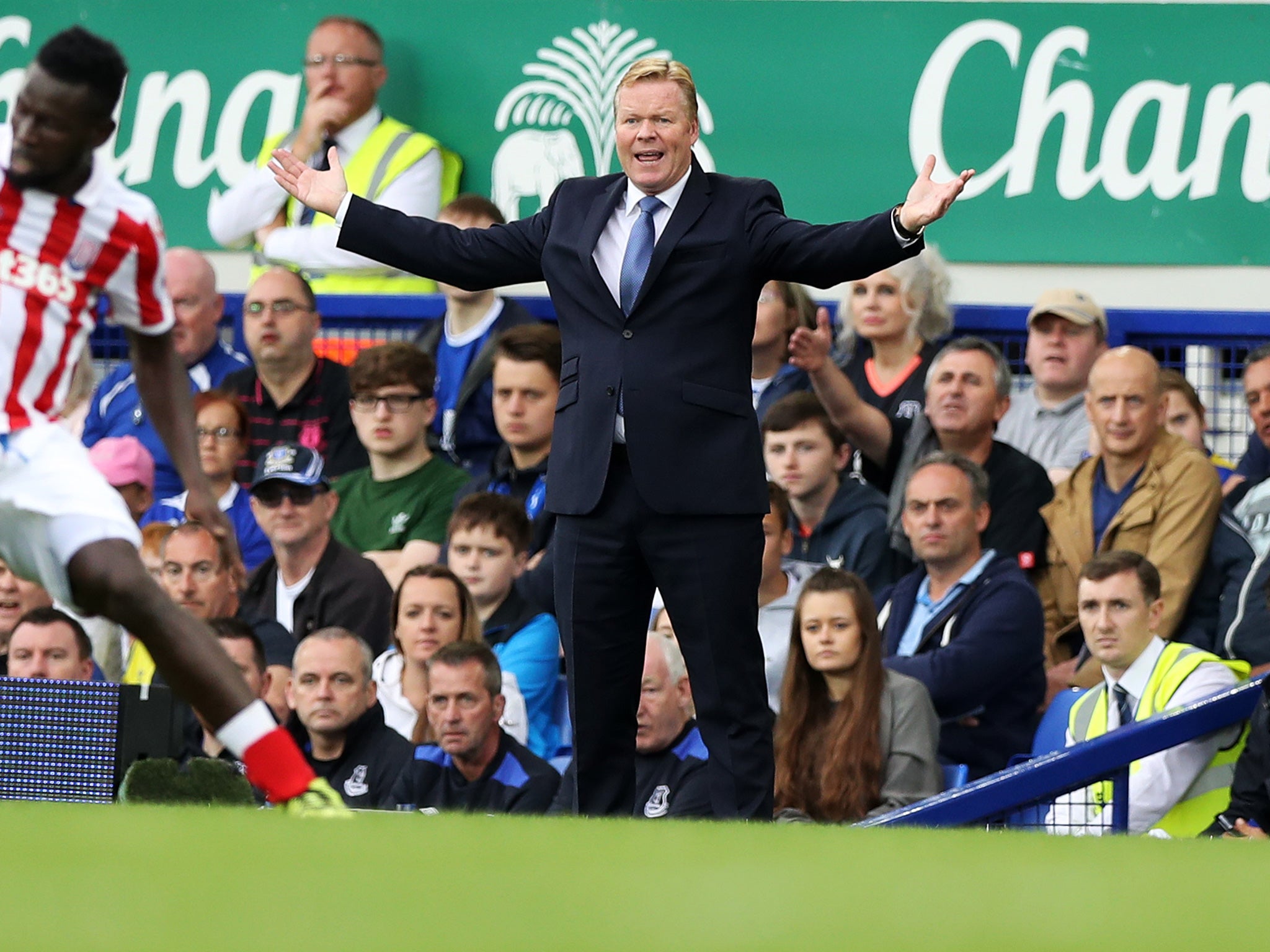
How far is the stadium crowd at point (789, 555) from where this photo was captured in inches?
249

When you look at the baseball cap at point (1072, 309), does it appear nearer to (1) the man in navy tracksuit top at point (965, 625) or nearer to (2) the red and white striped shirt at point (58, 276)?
(1) the man in navy tracksuit top at point (965, 625)

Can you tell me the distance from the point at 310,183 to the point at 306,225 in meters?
3.99

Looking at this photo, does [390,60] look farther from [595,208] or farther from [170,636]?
[170,636]

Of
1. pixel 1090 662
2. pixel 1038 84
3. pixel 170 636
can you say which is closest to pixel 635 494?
pixel 170 636

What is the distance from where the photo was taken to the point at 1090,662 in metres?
6.82

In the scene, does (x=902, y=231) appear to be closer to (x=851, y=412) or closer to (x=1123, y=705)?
(x=1123, y=705)

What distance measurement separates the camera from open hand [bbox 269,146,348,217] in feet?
18.0

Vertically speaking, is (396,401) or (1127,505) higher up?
(396,401)

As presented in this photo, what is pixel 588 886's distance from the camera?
9.55 ft

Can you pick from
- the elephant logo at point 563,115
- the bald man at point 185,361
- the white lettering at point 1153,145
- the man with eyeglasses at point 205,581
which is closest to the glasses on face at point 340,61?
the elephant logo at point 563,115

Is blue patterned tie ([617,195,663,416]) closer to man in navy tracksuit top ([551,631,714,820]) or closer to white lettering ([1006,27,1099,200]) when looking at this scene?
man in navy tracksuit top ([551,631,714,820])

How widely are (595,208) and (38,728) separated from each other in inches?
79.8

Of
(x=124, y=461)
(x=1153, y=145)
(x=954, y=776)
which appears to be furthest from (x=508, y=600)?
(x=1153, y=145)

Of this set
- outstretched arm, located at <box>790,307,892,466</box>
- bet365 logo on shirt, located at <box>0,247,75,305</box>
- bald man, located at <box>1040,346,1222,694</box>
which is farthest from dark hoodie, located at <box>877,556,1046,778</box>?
bet365 logo on shirt, located at <box>0,247,75,305</box>
